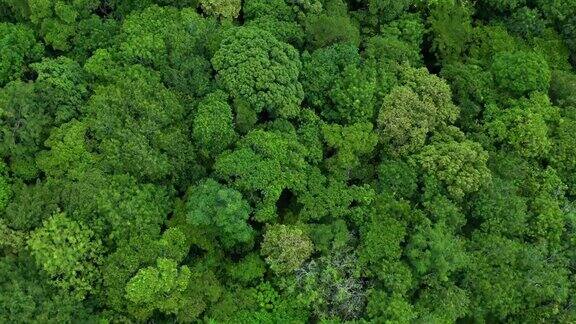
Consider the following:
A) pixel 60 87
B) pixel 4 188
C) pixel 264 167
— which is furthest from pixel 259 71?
pixel 4 188

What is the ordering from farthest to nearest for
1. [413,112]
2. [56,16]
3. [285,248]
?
[56,16] < [413,112] < [285,248]

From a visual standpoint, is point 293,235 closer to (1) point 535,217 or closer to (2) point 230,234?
(2) point 230,234

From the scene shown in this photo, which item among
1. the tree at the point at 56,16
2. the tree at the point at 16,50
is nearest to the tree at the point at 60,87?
the tree at the point at 16,50

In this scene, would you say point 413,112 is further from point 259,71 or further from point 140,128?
point 140,128

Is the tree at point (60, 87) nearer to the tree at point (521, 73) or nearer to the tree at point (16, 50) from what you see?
the tree at point (16, 50)

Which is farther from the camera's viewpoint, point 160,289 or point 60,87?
point 60,87

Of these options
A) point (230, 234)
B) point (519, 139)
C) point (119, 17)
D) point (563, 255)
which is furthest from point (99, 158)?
point (563, 255)
